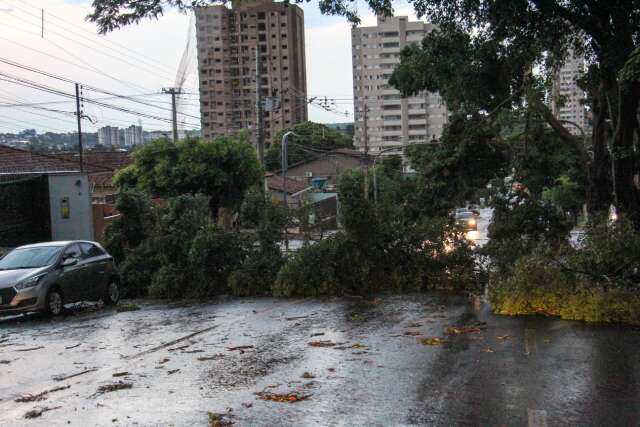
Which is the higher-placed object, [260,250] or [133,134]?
[133,134]

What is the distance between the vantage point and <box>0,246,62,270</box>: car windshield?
652 inches

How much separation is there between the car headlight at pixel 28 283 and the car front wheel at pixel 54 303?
43 cm

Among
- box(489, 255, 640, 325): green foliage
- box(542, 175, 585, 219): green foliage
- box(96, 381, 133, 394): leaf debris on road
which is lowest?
box(96, 381, 133, 394): leaf debris on road

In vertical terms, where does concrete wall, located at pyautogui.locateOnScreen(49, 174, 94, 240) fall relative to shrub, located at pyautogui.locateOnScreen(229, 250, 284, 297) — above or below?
above

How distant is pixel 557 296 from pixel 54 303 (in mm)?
10307

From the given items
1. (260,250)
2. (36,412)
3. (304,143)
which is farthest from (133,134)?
(36,412)

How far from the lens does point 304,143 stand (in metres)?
91.4

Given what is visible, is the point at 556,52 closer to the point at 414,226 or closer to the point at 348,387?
the point at 414,226

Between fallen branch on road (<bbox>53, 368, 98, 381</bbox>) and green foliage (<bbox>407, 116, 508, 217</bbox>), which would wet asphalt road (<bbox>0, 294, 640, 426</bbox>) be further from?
green foliage (<bbox>407, 116, 508, 217</bbox>)

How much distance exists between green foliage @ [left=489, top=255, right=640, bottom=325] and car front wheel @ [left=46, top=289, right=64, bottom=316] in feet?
29.9

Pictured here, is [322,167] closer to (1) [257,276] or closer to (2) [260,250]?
(2) [260,250]

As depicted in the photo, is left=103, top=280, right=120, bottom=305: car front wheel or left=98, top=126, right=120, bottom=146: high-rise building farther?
left=98, top=126, right=120, bottom=146: high-rise building

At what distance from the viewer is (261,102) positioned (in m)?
35.9

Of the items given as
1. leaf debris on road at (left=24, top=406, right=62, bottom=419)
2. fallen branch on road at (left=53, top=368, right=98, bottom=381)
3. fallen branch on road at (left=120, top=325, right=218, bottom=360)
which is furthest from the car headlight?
leaf debris on road at (left=24, top=406, right=62, bottom=419)
